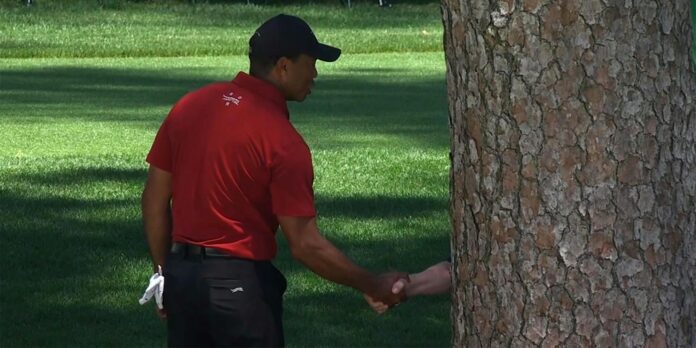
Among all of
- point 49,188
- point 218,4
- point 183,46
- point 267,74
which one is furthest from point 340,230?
point 218,4

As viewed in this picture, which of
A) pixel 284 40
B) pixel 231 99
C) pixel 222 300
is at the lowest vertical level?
pixel 222 300

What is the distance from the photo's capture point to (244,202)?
16.7 ft

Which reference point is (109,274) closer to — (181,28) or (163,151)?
(163,151)

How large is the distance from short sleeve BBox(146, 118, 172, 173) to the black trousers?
331 millimetres

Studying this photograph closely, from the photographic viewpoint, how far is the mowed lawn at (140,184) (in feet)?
26.2

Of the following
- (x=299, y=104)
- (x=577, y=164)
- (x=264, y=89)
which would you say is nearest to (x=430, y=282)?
(x=264, y=89)

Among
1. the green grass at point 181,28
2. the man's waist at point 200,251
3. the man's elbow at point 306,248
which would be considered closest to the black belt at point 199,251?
the man's waist at point 200,251

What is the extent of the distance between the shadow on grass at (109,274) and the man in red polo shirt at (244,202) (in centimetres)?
241

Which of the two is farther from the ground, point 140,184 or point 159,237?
point 159,237

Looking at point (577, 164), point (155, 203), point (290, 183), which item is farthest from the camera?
point (155, 203)

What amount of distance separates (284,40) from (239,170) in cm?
45

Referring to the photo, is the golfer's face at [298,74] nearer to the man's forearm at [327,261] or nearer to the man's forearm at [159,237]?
the man's forearm at [327,261]

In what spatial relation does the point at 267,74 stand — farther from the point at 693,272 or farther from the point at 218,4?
the point at 218,4

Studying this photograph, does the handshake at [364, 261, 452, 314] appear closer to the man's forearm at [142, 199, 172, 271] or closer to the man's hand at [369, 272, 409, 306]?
the man's hand at [369, 272, 409, 306]
